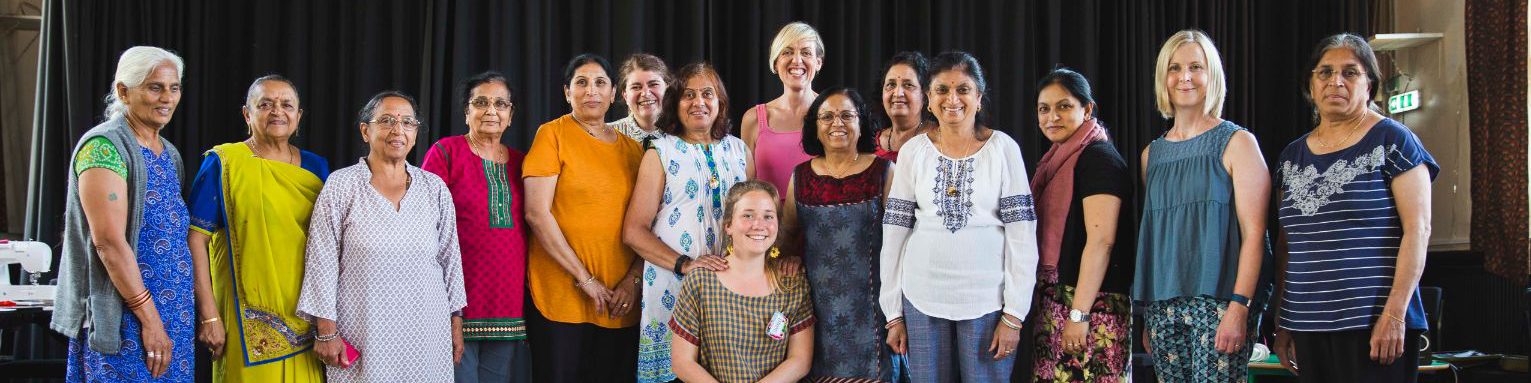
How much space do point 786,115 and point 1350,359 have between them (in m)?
1.71

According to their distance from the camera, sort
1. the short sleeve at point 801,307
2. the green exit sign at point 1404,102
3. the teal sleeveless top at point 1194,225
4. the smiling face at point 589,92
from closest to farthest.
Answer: the teal sleeveless top at point 1194,225 → the short sleeve at point 801,307 → the smiling face at point 589,92 → the green exit sign at point 1404,102

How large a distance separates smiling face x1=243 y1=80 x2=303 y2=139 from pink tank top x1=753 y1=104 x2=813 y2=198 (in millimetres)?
1318

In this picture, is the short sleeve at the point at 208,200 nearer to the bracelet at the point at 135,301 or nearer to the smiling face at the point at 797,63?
the bracelet at the point at 135,301

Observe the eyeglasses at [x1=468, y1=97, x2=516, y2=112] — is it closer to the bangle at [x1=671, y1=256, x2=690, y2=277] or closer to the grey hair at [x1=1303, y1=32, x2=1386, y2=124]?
the bangle at [x1=671, y1=256, x2=690, y2=277]

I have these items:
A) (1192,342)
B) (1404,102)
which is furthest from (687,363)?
(1404,102)

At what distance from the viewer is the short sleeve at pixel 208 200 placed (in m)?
2.91

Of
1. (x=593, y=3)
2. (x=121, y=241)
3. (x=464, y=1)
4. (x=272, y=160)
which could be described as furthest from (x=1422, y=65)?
(x=121, y=241)

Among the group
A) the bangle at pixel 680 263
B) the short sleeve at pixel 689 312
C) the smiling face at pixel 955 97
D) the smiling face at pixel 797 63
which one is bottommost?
the short sleeve at pixel 689 312

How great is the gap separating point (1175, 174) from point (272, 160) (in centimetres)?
231

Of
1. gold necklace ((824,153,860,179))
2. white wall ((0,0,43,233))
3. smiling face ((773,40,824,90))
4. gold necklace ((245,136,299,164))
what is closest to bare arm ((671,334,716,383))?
gold necklace ((824,153,860,179))

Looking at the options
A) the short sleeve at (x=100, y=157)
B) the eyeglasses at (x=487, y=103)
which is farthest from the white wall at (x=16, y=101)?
the eyeglasses at (x=487, y=103)

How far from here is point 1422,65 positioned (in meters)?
5.66

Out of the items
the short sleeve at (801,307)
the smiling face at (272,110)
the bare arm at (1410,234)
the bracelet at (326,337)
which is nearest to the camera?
the bare arm at (1410,234)

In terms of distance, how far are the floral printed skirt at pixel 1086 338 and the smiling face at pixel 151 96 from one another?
221cm
